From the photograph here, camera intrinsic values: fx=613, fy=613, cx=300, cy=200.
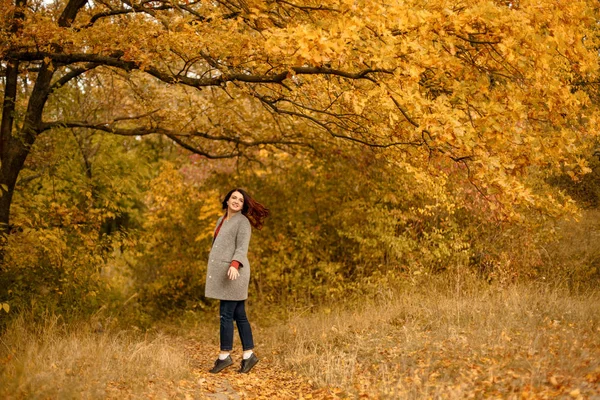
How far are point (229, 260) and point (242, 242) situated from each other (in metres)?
0.23

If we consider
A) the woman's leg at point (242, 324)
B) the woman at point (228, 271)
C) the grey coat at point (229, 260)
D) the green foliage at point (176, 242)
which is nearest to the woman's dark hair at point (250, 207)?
the woman at point (228, 271)

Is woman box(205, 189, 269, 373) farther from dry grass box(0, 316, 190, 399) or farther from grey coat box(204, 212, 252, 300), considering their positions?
dry grass box(0, 316, 190, 399)

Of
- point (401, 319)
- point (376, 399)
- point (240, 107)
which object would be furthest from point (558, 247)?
point (376, 399)

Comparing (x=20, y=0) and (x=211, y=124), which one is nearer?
(x=20, y=0)

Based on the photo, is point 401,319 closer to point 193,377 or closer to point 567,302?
point 567,302

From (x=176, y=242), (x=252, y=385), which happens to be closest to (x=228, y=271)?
(x=252, y=385)

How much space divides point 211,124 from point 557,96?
5.50 m

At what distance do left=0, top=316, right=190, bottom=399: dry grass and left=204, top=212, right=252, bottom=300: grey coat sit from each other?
0.79 m

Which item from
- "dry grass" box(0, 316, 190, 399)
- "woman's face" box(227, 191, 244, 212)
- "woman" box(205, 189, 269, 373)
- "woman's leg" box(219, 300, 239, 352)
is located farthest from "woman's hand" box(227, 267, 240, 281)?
"dry grass" box(0, 316, 190, 399)

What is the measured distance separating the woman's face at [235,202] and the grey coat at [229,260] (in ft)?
0.34

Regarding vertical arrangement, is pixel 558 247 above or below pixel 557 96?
below

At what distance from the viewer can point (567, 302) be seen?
23.1ft

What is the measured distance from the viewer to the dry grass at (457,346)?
468 centimetres

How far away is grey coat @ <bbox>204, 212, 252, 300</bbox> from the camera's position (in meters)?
5.94
